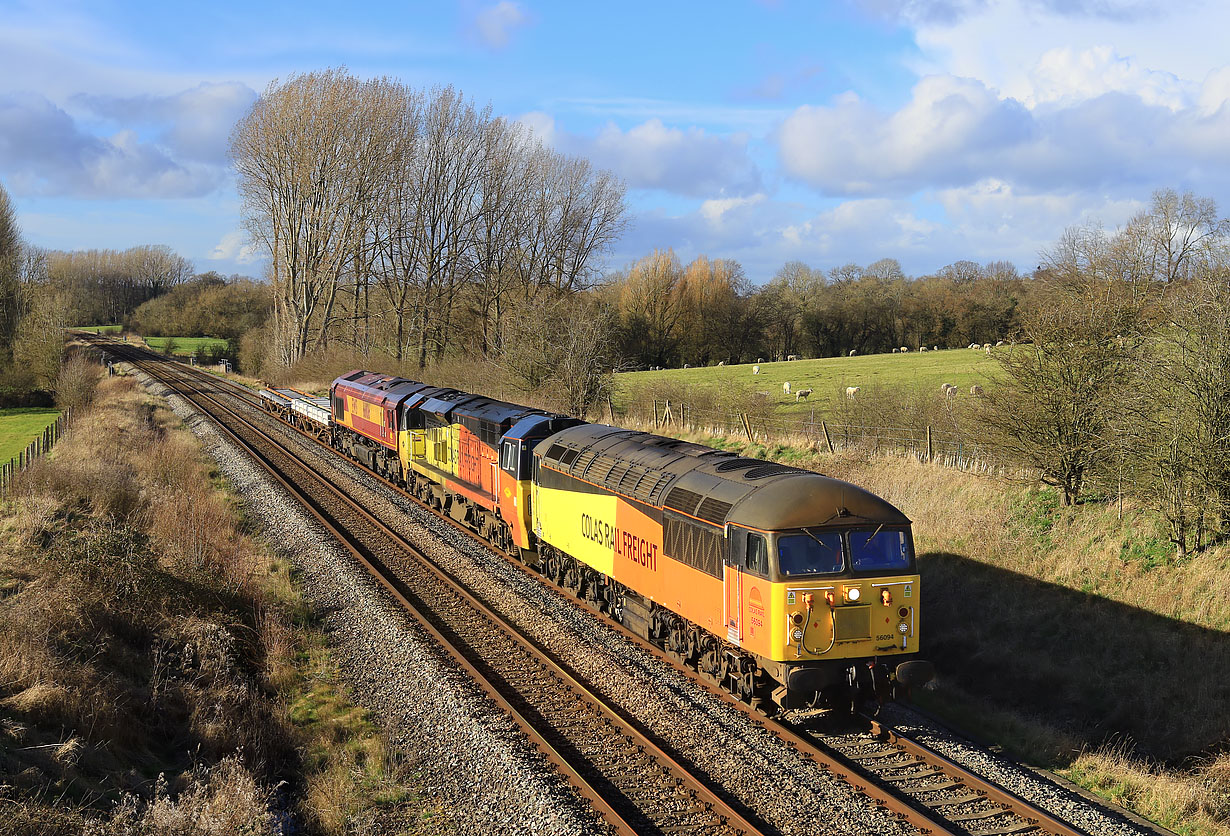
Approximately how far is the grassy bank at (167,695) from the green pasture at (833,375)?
85.4 feet

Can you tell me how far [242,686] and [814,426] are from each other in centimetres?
2171

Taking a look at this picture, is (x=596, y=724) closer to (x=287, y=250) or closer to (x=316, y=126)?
(x=316, y=126)

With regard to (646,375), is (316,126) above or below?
above

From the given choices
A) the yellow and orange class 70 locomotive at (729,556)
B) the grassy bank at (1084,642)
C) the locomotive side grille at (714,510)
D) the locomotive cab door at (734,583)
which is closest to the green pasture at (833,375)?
the grassy bank at (1084,642)

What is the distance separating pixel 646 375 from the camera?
2677 inches

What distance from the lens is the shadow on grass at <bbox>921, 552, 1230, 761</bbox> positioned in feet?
45.8

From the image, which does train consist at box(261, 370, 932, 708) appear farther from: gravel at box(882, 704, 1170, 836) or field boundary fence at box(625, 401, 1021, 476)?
field boundary fence at box(625, 401, 1021, 476)

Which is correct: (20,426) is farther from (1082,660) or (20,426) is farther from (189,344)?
(189,344)

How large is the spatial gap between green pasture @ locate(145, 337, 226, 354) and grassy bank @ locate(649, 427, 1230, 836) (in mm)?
97143

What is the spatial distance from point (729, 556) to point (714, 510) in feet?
2.65

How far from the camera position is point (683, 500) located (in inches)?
542

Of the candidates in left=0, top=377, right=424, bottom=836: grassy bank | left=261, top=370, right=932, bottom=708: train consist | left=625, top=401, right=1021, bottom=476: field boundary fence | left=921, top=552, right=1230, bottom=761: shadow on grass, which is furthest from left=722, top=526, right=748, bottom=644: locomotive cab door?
left=625, top=401, right=1021, bottom=476: field boundary fence

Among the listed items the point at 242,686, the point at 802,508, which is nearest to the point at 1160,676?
the point at 802,508

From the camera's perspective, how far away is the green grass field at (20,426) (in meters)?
40.6
